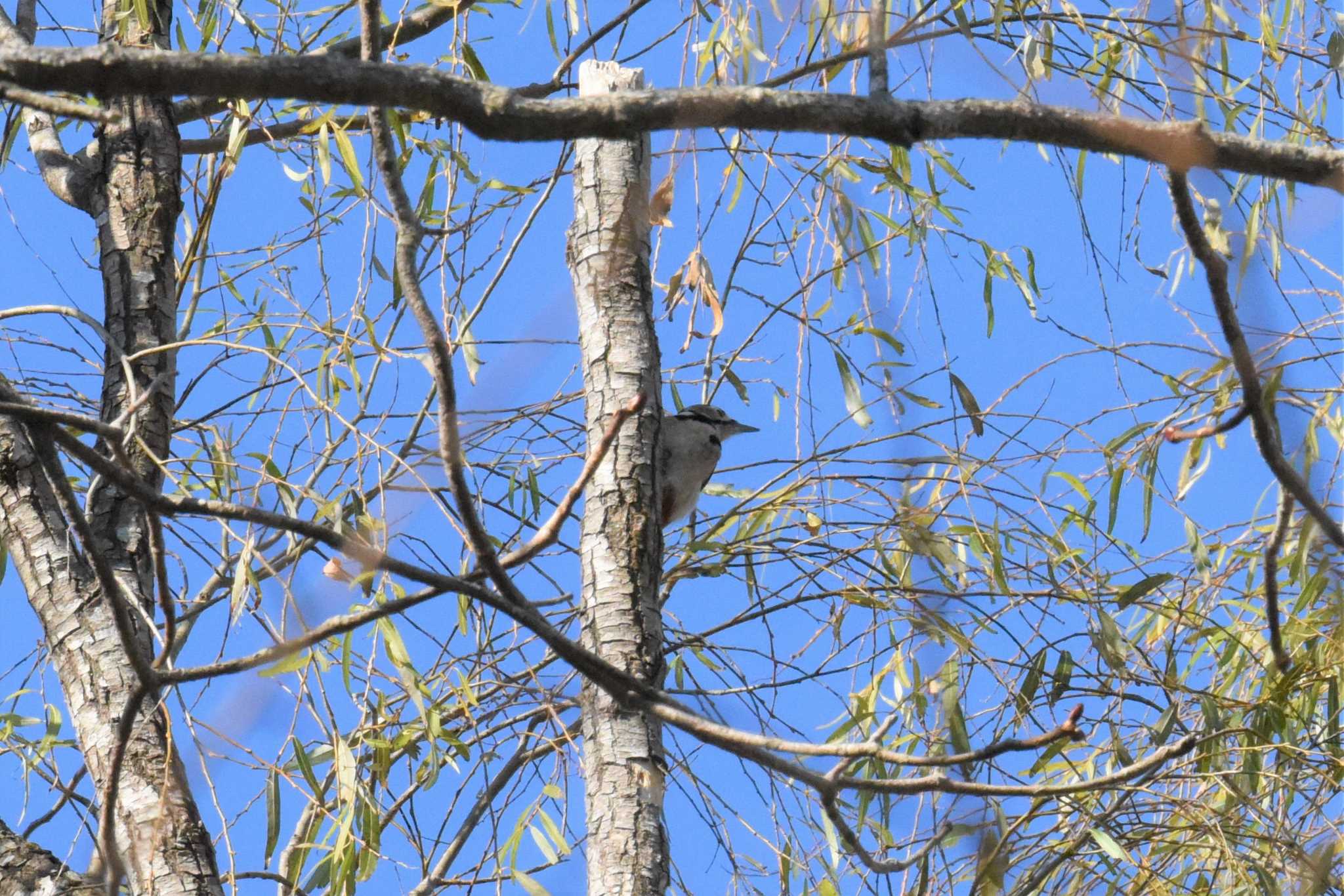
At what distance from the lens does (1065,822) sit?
2.90 m

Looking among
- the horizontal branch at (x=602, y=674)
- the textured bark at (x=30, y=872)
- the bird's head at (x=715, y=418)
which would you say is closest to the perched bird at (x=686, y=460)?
the bird's head at (x=715, y=418)

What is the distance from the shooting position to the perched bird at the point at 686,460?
4074 millimetres

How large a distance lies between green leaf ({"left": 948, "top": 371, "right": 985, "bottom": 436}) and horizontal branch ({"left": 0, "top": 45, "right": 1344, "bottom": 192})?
84.0 inches

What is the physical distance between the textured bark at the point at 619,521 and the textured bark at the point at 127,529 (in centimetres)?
74

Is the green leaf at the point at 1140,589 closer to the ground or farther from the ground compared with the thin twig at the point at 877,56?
farther from the ground

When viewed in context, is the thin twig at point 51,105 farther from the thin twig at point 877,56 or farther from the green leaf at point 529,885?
the green leaf at point 529,885

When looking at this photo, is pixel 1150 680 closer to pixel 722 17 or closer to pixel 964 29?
pixel 964 29

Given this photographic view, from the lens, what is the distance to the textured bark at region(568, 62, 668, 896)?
2.47m

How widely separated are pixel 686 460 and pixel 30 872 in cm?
205

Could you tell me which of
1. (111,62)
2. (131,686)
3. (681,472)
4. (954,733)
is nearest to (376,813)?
(131,686)

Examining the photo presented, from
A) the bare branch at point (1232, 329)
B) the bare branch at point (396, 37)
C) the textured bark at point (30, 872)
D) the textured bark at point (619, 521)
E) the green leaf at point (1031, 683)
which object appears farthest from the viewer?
the bare branch at point (396, 37)

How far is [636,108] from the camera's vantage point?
1201 mm

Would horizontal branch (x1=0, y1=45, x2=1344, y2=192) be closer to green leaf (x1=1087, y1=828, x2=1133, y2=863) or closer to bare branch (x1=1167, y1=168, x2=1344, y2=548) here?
bare branch (x1=1167, y1=168, x2=1344, y2=548)

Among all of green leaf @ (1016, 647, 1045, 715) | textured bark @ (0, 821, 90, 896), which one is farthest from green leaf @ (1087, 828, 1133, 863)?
textured bark @ (0, 821, 90, 896)
